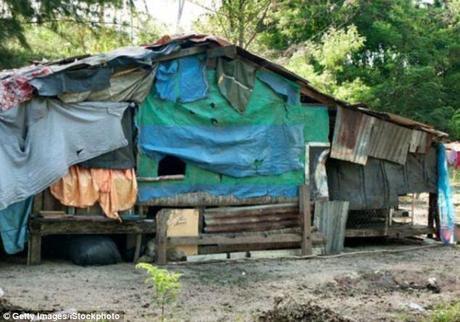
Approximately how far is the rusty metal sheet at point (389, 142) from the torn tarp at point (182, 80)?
3840 millimetres

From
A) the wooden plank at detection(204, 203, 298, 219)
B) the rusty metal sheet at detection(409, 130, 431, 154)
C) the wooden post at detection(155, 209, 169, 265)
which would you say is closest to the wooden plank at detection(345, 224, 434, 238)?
the wooden plank at detection(204, 203, 298, 219)

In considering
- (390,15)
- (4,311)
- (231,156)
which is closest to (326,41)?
(390,15)

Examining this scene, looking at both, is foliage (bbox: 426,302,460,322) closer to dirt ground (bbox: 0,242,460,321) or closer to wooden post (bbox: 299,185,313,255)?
dirt ground (bbox: 0,242,460,321)

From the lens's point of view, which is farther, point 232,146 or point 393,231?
point 393,231

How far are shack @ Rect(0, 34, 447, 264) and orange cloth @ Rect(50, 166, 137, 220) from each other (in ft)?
0.06

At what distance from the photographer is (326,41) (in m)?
20.3

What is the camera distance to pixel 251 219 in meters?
11.4

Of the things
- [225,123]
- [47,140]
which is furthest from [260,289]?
[47,140]

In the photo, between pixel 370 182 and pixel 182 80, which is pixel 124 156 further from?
pixel 370 182

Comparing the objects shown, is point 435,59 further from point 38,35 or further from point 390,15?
point 38,35

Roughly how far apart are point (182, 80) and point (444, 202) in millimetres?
6596

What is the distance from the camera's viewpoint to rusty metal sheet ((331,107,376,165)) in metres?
12.0

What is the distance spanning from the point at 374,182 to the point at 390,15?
1240 cm

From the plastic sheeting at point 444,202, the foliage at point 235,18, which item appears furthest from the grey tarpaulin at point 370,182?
the foliage at point 235,18
